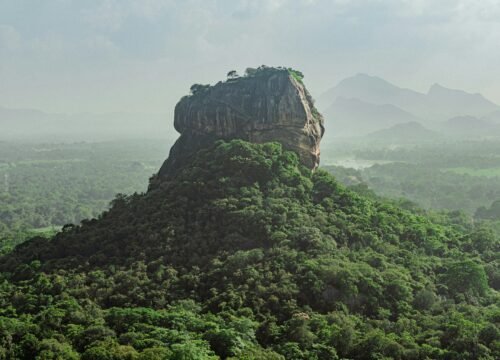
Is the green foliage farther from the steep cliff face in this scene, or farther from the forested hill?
the forested hill

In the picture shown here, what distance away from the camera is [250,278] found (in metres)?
26.9

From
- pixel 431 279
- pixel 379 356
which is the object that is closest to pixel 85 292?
pixel 379 356

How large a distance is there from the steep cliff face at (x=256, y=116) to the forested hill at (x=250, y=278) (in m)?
3.47

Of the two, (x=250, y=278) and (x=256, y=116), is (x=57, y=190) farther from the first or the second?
(x=250, y=278)

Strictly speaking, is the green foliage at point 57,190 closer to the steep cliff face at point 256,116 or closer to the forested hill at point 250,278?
the steep cliff face at point 256,116

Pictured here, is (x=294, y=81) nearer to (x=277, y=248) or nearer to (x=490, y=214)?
(x=277, y=248)

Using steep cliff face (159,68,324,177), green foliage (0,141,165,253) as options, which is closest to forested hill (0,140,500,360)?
steep cliff face (159,68,324,177)

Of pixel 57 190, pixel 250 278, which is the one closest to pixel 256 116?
pixel 250 278

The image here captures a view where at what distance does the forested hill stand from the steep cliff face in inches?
137

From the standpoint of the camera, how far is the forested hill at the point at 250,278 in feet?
70.1

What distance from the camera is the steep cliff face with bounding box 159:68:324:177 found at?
144 feet

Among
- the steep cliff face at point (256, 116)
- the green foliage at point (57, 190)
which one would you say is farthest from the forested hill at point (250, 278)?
the green foliage at point (57, 190)

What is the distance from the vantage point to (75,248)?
110 ft

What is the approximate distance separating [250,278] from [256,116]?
69.1ft
